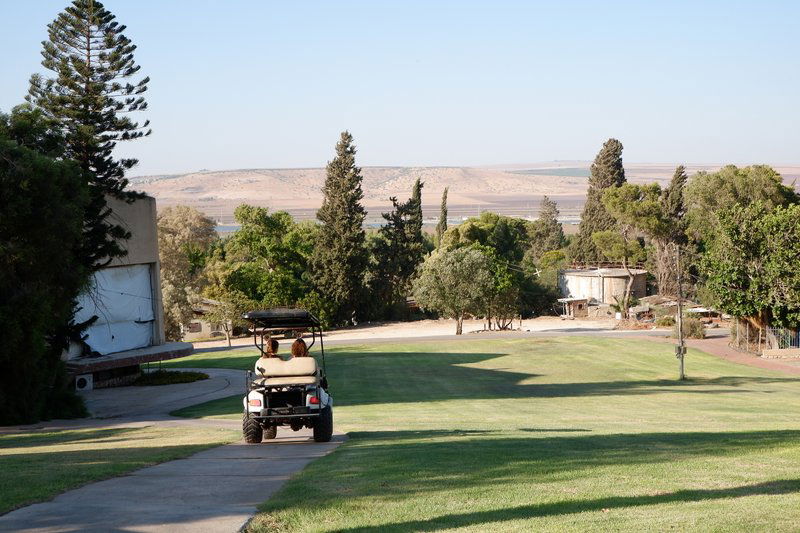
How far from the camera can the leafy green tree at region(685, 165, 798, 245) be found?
78.8m

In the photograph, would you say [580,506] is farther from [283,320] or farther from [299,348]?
[283,320]

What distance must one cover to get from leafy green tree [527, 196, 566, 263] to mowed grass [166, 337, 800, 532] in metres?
90.5

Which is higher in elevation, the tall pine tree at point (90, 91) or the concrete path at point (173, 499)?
the tall pine tree at point (90, 91)

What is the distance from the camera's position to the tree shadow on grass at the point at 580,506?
26.5 feet

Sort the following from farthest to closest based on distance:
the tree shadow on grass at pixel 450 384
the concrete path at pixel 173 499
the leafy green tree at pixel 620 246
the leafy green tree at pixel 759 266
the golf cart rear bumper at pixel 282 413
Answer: the leafy green tree at pixel 620 246
the leafy green tree at pixel 759 266
the tree shadow on grass at pixel 450 384
the golf cart rear bumper at pixel 282 413
the concrete path at pixel 173 499

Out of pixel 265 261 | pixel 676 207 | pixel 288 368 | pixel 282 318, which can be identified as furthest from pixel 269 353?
pixel 676 207

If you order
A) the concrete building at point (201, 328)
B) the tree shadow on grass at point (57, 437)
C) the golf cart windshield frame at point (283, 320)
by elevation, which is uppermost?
the golf cart windshield frame at point (283, 320)

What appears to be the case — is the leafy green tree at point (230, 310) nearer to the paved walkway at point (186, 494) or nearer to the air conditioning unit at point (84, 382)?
the air conditioning unit at point (84, 382)

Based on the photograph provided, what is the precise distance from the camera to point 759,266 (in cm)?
4912

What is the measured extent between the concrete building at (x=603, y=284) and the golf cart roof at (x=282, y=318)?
2891 inches

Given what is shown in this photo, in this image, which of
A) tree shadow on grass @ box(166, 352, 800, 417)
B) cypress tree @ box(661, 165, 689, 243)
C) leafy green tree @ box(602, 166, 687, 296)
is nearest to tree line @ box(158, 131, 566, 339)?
leafy green tree @ box(602, 166, 687, 296)

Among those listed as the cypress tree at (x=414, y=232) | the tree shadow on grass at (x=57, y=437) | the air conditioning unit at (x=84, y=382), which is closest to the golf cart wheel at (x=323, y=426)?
the tree shadow on grass at (x=57, y=437)

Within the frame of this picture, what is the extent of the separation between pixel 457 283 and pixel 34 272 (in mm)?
44864

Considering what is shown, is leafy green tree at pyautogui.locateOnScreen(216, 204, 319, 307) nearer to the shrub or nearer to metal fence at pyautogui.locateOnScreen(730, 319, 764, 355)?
the shrub
